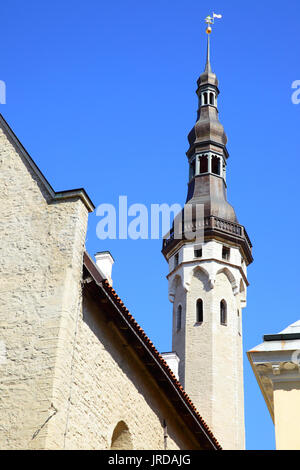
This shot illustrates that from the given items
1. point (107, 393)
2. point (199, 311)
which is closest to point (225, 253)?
point (199, 311)

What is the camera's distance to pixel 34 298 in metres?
11.8

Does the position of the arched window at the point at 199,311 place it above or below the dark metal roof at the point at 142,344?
above

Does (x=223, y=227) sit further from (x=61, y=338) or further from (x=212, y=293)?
(x=61, y=338)

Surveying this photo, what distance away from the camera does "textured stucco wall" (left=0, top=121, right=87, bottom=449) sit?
35.0 feet

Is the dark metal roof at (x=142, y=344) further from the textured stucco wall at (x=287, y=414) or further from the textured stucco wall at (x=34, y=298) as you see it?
the textured stucco wall at (x=287, y=414)

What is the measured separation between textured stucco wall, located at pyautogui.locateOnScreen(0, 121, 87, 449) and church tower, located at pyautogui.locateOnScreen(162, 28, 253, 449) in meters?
18.2

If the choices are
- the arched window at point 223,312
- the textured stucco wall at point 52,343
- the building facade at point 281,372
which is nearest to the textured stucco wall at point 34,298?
the textured stucco wall at point 52,343

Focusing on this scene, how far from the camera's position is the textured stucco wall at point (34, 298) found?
420 inches

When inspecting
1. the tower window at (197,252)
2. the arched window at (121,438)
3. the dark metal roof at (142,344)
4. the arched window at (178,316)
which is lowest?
the arched window at (121,438)

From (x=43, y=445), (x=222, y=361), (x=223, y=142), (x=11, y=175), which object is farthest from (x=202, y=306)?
(x=43, y=445)

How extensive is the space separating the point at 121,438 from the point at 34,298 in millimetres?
3282

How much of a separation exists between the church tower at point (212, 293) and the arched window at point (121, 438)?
1618 centimetres

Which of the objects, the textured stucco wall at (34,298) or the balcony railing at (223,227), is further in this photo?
the balcony railing at (223,227)

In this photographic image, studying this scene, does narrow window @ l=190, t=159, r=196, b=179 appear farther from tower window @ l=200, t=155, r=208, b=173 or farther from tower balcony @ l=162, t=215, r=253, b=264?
tower balcony @ l=162, t=215, r=253, b=264
